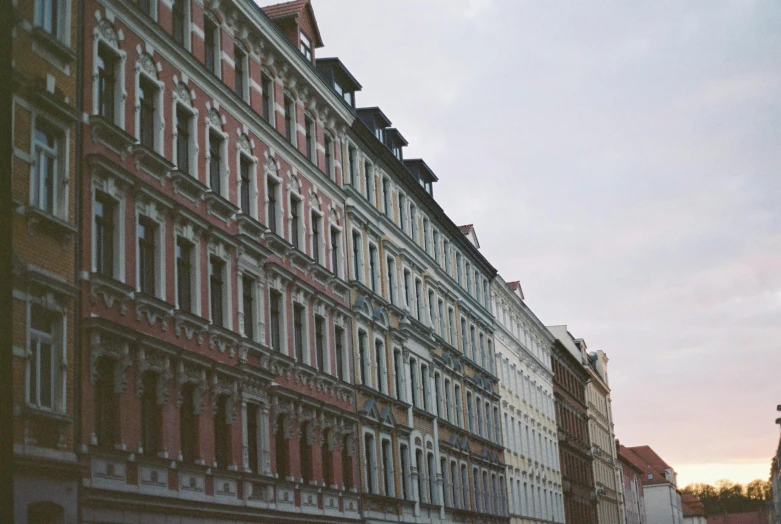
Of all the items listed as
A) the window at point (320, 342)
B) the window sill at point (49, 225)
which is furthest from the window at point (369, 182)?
the window sill at point (49, 225)

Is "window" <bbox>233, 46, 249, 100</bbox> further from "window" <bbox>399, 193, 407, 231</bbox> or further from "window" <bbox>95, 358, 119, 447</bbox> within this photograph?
"window" <bbox>399, 193, 407, 231</bbox>

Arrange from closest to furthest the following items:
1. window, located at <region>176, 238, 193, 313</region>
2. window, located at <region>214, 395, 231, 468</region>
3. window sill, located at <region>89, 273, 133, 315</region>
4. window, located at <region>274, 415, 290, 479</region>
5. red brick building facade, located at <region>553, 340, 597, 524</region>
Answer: window sill, located at <region>89, 273, 133, 315</region> → window, located at <region>176, 238, 193, 313</region> → window, located at <region>214, 395, 231, 468</region> → window, located at <region>274, 415, 290, 479</region> → red brick building facade, located at <region>553, 340, 597, 524</region>

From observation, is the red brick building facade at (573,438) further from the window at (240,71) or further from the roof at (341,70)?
the window at (240,71)

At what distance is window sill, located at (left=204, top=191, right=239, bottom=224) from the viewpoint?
28.1 m

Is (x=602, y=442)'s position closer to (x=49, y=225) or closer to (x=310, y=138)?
(x=310, y=138)

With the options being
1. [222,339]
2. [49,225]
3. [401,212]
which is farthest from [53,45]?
[401,212]

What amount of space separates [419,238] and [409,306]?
15.1 ft

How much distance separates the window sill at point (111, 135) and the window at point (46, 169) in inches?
49.9

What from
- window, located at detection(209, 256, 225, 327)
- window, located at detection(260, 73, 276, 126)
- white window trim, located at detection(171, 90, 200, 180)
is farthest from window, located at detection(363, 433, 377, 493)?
white window trim, located at detection(171, 90, 200, 180)

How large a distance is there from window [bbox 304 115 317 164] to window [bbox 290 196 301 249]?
96.7 inches

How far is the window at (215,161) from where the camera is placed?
2917 centimetres

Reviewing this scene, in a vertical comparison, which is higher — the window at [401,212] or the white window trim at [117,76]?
the window at [401,212]

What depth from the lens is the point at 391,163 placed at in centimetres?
4588

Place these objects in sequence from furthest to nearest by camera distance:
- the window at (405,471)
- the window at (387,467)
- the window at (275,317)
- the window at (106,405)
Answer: the window at (405,471) < the window at (387,467) < the window at (275,317) < the window at (106,405)
